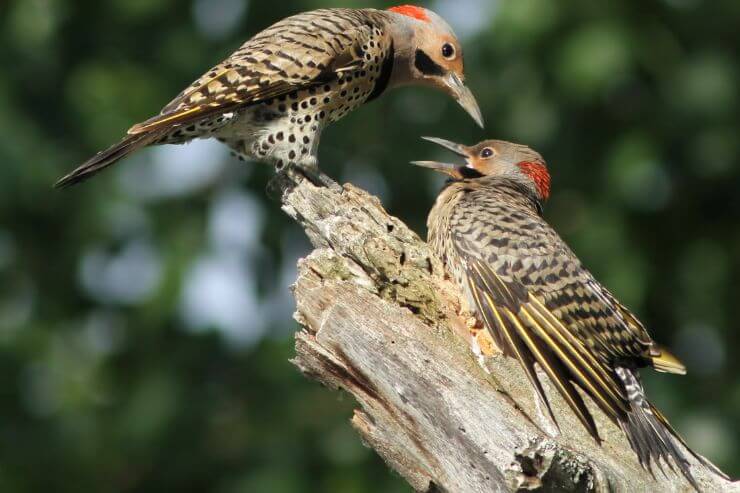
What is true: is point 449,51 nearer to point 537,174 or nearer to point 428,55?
point 428,55

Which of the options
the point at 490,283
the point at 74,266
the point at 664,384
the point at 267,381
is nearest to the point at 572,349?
the point at 490,283

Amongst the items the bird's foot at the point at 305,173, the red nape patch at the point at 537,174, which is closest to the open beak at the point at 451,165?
the red nape patch at the point at 537,174

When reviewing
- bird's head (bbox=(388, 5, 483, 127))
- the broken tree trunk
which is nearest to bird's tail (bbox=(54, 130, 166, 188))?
the broken tree trunk

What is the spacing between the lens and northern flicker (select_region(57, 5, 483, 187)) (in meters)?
5.76

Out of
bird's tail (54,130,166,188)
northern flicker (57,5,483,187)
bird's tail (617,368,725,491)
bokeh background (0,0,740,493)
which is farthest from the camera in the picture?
bokeh background (0,0,740,493)

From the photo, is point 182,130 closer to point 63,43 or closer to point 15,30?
point 15,30

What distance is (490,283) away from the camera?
5469mm

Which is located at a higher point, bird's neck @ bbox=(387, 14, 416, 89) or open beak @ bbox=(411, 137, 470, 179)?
bird's neck @ bbox=(387, 14, 416, 89)

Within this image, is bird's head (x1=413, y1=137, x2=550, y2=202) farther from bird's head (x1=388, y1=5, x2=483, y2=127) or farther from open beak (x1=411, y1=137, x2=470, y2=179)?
bird's head (x1=388, y1=5, x2=483, y2=127)

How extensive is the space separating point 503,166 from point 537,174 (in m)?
0.19

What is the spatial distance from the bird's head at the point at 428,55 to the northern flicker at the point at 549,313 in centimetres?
70

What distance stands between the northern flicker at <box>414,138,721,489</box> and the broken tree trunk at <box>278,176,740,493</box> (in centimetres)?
10

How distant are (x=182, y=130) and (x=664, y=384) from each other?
5116 millimetres

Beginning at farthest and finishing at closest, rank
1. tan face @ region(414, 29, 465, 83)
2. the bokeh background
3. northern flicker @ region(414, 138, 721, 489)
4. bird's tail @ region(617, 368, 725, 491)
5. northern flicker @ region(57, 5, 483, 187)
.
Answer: the bokeh background, tan face @ region(414, 29, 465, 83), northern flicker @ region(57, 5, 483, 187), northern flicker @ region(414, 138, 721, 489), bird's tail @ region(617, 368, 725, 491)
